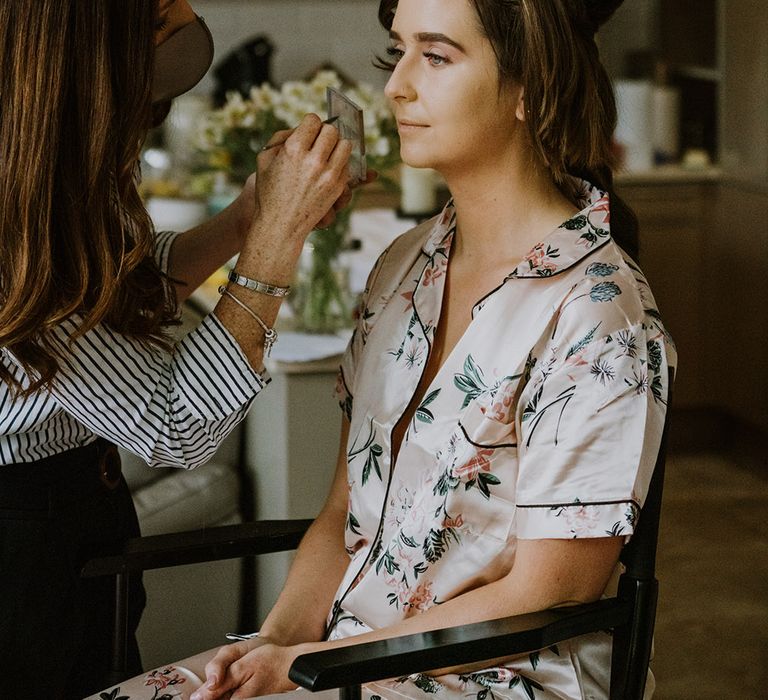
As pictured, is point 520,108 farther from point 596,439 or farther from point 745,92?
point 745,92

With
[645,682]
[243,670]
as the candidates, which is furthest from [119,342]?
[645,682]

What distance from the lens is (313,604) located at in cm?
157

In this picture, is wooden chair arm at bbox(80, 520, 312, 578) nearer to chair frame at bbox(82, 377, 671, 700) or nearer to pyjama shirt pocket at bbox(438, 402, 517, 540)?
chair frame at bbox(82, 377, 671, 700)

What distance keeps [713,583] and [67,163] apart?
2.50 m

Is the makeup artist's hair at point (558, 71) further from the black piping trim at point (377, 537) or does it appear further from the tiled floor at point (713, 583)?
the tiled floor at point (713, 583)

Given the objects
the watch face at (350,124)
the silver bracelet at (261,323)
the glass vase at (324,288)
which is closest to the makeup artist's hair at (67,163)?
the silver bracelet at (261,323)

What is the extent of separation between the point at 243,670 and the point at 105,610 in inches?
11.8

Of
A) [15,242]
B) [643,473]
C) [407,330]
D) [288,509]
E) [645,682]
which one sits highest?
[15,242]

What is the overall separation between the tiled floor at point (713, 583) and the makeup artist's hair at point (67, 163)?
1837 millimetres

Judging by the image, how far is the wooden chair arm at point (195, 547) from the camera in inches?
59.7

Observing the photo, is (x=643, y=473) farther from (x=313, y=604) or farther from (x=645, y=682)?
(x=313, y=604)

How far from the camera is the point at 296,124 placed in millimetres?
2805

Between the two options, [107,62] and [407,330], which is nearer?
[107,62]

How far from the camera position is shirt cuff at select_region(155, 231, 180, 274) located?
5.70 feet
